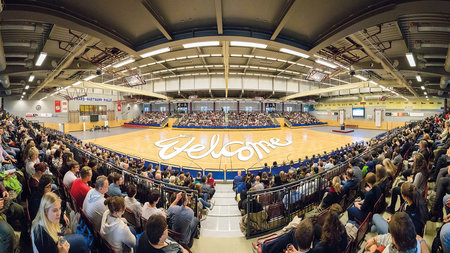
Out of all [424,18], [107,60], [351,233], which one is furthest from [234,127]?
[351,233]

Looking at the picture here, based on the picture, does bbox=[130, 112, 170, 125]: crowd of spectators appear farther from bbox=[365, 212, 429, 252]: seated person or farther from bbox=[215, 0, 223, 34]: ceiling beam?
bbox=[365, 212, 429, 252]: seated person

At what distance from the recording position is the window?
2819cm

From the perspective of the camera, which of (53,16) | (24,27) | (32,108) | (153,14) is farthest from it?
(32,108)

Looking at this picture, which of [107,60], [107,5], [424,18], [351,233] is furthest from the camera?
[107,60]

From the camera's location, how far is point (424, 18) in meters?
5.03

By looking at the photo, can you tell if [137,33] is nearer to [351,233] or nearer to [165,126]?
[351,233]

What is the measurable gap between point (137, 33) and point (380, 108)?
3940 cm

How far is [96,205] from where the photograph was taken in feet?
7.48

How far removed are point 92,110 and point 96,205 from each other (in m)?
35.2

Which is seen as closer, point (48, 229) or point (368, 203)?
point (48, 229)

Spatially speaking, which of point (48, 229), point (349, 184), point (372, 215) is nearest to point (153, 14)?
point (48, 229)

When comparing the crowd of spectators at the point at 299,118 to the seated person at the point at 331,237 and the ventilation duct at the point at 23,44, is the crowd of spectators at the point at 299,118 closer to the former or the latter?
the seated person at the point at 331,237

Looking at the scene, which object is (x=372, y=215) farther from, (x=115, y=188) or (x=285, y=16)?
(x=115, y=188)

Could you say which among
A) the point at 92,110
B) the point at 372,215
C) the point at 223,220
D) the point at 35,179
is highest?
the point at 92,110
